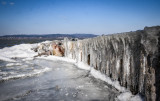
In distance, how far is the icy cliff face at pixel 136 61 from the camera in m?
2.12

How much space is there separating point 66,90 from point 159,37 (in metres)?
2.72

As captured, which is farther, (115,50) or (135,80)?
(115,50)

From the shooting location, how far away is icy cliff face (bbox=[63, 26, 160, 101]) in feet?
6.94

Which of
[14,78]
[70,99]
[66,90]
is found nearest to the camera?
[70,99]

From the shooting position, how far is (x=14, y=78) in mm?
5504

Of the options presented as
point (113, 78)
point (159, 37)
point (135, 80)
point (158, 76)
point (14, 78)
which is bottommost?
point (14, 78)

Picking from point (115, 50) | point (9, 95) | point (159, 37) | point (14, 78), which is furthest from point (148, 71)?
point (14, 78)

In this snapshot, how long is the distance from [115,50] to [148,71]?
1509 millimetres

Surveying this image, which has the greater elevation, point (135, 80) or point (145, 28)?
point (145, 28)

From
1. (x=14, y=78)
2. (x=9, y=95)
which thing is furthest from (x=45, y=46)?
(x=9, y=95)

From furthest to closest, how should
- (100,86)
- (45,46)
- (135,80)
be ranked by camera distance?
1. (45,46)
2. (100,86)
3. (135,80)

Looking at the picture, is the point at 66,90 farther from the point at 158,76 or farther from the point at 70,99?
the point at 158,76

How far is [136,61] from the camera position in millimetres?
2760

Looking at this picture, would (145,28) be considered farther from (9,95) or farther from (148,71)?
(9,95)
